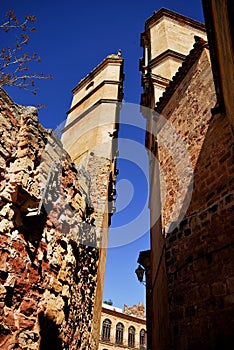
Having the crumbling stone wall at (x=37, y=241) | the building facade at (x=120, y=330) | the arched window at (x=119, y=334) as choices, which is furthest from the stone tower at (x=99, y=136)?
the arched window at (x=119, y=334)

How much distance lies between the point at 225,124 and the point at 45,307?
4.02 m

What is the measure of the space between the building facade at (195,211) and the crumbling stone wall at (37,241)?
1622 mm

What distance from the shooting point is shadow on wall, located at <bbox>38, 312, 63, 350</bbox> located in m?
3.90

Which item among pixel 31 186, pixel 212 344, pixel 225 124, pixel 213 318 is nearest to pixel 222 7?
pixel 225 124

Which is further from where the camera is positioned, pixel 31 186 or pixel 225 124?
pixel 225 124

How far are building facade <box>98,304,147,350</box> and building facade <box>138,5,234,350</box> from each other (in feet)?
82.1

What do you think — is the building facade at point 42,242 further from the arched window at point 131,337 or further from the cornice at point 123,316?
the arched window at point 131,337

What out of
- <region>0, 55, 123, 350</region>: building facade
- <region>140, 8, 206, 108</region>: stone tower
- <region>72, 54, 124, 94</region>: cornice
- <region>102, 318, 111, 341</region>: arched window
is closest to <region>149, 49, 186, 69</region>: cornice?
<region>140, 8, 206, 108</region>: stone tower

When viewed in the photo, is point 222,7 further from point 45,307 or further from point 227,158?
point 45,307

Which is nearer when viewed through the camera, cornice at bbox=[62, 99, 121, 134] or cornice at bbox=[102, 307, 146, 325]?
cornice at bbox=[62, 99, 121, 134]

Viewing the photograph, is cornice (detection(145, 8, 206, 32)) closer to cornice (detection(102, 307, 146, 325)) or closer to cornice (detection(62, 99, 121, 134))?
cornice (detection(62, 99, 121, 134))

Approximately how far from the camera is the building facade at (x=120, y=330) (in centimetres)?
2774

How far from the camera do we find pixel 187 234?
4863 mm

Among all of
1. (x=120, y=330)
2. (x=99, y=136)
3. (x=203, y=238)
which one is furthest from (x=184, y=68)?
(x=120, y=330)
